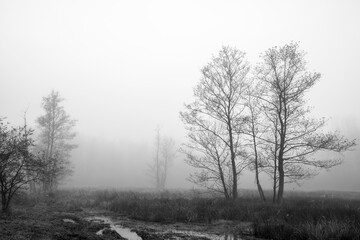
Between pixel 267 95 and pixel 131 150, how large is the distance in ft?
292

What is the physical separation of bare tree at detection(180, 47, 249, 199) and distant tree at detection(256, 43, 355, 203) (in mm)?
1288

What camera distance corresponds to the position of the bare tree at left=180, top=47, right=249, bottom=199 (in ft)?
47.8

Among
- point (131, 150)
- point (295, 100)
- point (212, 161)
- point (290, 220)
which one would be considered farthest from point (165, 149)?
point (131, 150)

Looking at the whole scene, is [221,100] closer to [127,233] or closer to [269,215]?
[269,215]

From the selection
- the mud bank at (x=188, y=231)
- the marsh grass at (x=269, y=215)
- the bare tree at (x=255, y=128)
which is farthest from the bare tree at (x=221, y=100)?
the mud bank at (x=188, y=231)

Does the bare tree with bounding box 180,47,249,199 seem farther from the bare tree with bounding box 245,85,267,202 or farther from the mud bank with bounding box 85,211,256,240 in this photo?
the mud bank with bounding box 85,211,256,240

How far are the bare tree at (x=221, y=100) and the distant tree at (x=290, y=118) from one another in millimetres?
1288

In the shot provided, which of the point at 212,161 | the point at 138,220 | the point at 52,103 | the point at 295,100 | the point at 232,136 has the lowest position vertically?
the point at 138,220

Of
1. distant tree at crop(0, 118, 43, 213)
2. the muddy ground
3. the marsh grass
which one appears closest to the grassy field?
the marsh grass

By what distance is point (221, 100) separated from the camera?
A: 14.9 m

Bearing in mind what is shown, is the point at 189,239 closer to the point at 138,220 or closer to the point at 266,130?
the point at 138,220

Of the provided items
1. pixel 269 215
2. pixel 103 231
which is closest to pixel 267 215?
→ pixel 269 215

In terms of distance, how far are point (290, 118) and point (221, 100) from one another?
3.96 m

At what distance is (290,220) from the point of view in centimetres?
900
